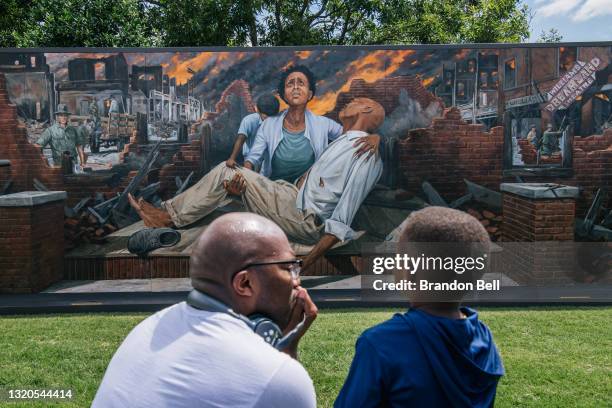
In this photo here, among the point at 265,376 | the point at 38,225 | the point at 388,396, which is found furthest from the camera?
the point at 38,225

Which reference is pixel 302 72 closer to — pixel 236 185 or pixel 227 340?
pixel 236 185

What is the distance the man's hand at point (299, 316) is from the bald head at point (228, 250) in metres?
0.18

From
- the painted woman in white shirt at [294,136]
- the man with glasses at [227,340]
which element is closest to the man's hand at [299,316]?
the man with glasses at [227,340]

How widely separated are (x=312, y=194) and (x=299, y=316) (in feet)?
22.9

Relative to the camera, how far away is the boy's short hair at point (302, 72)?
349 inches

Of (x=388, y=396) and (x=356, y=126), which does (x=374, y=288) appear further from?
(x=388, y=396)

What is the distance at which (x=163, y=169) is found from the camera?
8828mm

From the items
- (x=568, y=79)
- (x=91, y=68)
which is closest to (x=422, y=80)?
(x=568, y=79)

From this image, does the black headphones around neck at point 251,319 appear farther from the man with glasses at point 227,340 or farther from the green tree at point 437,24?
the green tree at point 437,24

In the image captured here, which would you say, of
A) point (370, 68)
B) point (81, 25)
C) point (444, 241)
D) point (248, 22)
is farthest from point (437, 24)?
point (444, 241)

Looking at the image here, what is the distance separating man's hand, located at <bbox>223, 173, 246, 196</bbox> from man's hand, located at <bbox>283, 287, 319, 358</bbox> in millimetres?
6967

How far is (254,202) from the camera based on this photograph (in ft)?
29.1

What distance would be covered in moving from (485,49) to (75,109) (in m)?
5.58

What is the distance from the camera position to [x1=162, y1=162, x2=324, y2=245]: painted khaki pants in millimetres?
8820
